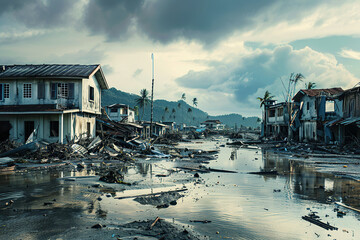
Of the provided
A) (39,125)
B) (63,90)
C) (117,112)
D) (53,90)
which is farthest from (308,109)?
(117,112)

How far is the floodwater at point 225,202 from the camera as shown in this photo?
602 cm

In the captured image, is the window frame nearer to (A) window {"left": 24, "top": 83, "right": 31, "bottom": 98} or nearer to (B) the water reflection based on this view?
(A) window {"left": 24, "top": 83, "right": 31, "bottom": 98}

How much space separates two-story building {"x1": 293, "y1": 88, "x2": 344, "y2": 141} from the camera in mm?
33125

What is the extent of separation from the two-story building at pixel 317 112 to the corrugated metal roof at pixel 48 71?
2704 cm

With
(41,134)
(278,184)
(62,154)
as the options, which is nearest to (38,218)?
(278,184)

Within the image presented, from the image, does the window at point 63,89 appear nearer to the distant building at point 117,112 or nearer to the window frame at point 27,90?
the window frame at point 27,90

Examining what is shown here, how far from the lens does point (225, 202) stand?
26.9 feet

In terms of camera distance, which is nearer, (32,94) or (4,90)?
(32,94)

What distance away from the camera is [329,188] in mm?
10445

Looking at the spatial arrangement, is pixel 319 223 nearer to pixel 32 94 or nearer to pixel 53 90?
pixel 53 90

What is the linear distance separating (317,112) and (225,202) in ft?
101

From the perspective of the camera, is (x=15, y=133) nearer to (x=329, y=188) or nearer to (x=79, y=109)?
(x=79, y=109)

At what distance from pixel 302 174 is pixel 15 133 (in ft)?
67.4

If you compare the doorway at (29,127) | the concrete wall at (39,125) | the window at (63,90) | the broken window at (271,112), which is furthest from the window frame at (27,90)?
the broken window at (271,112)
